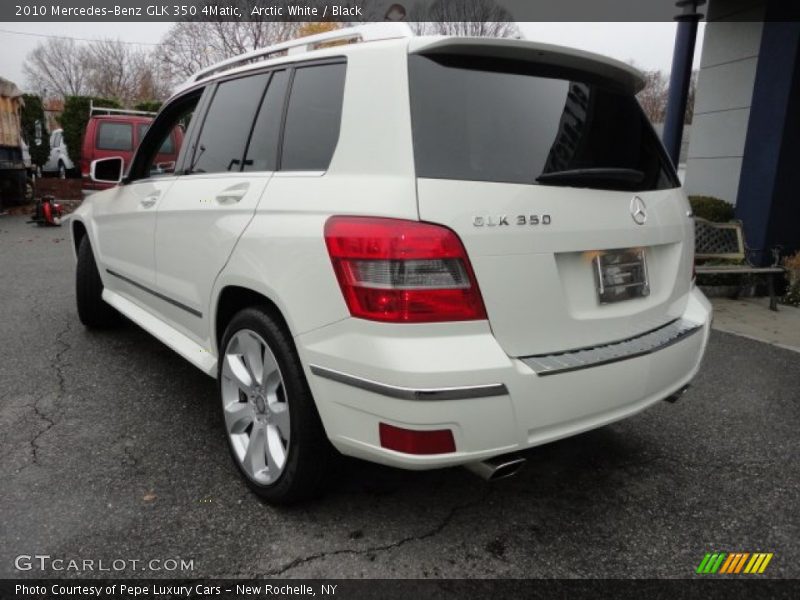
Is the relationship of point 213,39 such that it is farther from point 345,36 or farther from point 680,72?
point 345,36

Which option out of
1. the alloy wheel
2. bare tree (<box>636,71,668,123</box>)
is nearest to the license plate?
the alloy wheel

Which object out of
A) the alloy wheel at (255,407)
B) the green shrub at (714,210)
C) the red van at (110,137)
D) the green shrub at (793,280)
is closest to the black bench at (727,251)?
the green shrub at (793,280)

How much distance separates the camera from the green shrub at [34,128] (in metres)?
18.2

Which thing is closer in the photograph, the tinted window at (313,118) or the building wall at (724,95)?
the tinted window at (313,118)

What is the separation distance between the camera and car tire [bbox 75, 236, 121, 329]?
15.0 ft

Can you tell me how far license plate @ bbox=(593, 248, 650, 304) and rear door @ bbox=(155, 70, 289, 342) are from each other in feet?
4.33

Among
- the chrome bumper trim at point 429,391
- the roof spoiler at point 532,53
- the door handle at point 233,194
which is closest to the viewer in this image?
the chrome bumper trim at point 429,391

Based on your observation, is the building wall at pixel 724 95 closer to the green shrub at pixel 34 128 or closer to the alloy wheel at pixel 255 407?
the alloy wheel at pixel 255 407

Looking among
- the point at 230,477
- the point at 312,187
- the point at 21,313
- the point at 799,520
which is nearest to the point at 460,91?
the point at 312,187

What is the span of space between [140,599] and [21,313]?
4.38 metres

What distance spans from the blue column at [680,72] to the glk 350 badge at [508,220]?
19.8ft

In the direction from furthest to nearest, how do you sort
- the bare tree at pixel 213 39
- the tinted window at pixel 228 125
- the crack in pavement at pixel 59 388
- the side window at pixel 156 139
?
the bare tree at pixel 213 39 < the side window at pixel 156 139 < the crack in pavement at pixel 59 388 < the tinted window at pixel 228 125

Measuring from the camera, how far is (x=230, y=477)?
105 inches

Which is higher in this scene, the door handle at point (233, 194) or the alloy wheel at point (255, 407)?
the door handle at point (233, 194)
